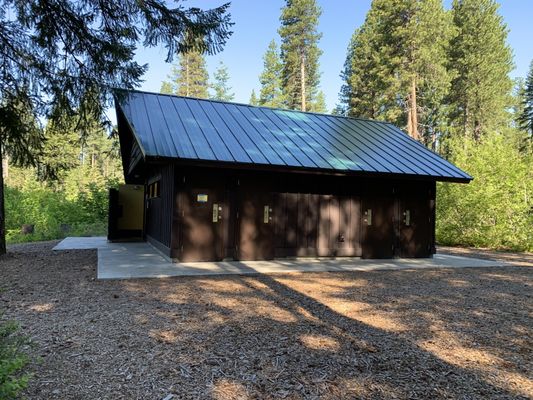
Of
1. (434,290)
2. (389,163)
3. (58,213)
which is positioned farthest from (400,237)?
(58,213)

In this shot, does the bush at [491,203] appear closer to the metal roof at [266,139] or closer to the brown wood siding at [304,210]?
the metal roof at [266,139]

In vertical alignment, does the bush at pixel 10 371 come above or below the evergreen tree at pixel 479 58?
below

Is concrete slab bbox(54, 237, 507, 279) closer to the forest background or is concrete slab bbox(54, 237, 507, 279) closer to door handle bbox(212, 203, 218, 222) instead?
door handle bbox(212, 203, 218, 222)

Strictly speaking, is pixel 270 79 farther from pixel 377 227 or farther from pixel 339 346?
pixel 339 346

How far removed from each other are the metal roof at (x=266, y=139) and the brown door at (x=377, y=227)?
1.11 meters

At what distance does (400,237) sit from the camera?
10953 millimetres

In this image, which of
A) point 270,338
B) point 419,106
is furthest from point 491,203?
point 419,106

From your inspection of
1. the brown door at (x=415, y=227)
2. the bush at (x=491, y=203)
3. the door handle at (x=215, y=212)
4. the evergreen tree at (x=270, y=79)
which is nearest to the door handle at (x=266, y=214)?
the door handle at (x=215, y=212)

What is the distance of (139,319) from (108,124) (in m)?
5.52

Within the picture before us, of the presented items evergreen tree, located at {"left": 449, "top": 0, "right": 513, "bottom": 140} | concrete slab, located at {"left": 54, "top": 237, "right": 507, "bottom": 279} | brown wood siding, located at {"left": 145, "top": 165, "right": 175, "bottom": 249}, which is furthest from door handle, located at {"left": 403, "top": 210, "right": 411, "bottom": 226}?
evergreen tree, located at {"left": 449, "top": 0, "right": 513, "bottom": 140}

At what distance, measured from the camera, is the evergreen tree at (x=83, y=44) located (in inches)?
296

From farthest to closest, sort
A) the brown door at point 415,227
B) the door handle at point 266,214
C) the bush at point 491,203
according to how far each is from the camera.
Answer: the bush at point 491,203
the brown door at point 415,227
the door handle at point 266,214

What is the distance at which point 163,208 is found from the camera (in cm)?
1030

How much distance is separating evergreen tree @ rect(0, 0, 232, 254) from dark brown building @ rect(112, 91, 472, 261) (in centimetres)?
79
